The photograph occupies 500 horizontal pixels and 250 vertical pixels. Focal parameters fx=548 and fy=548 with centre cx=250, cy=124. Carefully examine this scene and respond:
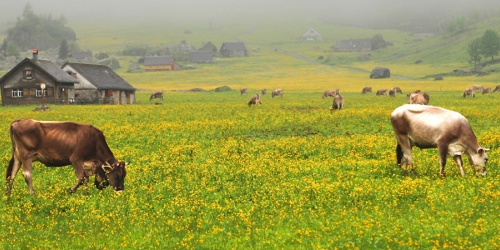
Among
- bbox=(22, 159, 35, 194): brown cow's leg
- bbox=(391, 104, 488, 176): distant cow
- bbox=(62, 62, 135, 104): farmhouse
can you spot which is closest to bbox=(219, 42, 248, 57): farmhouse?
bbox=(62, 62, 135, 104): farmhouse

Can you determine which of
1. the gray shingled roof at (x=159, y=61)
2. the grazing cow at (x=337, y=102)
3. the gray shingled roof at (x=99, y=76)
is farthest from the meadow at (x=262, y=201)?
the gray shingled roof at (x=159, y=61)

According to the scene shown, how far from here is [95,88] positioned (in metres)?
69.0

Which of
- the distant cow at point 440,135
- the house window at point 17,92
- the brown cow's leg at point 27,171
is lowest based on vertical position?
the house window at point 17,92

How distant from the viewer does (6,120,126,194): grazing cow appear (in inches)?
586

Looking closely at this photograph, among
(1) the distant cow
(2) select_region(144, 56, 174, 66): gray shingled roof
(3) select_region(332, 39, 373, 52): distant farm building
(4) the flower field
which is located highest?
(3) select_region(332, 39, 373, 52): distant farm building

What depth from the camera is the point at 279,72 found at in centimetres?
13688

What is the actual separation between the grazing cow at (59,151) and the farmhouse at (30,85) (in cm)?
5396

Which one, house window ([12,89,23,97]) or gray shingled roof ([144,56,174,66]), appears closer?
house window ([12,89,23,97])

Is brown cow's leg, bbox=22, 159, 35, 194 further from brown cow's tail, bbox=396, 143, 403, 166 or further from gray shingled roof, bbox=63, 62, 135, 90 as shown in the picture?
gray shingled roof, bbox=63, 62, 135, 90

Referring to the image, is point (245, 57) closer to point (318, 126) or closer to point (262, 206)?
point (318, 126)

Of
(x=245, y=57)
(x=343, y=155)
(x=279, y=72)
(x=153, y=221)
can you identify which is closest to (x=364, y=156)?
(x=343, y=155)

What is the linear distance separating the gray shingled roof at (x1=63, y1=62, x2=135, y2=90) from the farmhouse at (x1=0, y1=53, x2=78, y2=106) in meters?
3.10

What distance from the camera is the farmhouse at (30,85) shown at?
218 ft

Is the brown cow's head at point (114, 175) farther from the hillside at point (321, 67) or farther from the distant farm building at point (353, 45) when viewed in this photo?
the distant farm building at point (353, 45)
